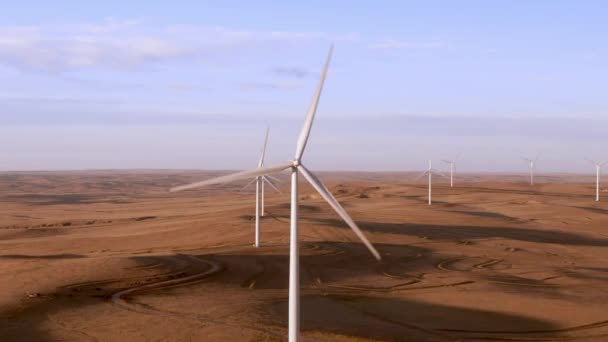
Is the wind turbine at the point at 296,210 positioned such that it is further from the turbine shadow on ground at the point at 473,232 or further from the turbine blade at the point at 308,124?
the turbine shadow on ground at the point at 473,232

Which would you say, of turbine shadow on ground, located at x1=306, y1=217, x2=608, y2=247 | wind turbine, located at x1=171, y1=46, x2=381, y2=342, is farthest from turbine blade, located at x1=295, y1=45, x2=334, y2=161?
turbine shadow on ground, located at x1=306, y1=217, x2=608, y2=247

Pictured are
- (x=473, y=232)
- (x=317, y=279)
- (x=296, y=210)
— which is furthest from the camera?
(x=473, y=232)

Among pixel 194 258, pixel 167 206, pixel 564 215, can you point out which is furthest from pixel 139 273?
pixel 167 206

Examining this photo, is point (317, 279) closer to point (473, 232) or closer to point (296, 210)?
point (296, 210)

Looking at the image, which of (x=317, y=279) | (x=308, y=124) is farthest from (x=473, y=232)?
(x=308, y=124)

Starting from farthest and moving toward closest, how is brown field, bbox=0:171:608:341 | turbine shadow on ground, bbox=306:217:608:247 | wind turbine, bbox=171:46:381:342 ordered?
turbine shadow on ground, bbox=306:217:608:247 < brown field, bbox=0:171:608:341 < wind turbine, bbox=171:46:381:342

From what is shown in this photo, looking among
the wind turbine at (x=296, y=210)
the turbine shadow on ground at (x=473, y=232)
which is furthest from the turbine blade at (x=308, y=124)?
the turbine shadow on ground at (x=473, y=232)

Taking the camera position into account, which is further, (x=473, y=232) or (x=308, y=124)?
(x=473, y=232)

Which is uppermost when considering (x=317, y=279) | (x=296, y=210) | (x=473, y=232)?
(x=296, y=210)

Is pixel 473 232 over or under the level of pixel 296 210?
under

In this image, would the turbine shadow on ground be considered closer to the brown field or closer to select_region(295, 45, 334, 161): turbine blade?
the brown field
